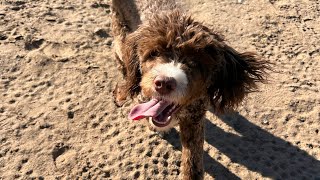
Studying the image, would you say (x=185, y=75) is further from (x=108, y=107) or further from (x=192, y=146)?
(x=108, y=107)

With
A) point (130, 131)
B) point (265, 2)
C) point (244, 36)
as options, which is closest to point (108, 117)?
point (130, 131)

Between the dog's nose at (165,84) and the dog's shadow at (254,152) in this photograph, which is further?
the dog's shadow at (254,152)

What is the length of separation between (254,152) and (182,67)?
5.20 feet

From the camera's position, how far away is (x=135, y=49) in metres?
3.41

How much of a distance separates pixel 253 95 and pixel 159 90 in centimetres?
203

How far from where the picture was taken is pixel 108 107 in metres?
4.43

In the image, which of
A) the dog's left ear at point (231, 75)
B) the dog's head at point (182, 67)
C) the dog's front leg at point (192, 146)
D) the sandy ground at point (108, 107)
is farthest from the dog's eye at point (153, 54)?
the sandy ground at point (108, 107)

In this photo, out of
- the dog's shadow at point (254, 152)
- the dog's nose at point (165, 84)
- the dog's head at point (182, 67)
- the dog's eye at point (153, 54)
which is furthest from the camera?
the dog's shadow at point (254, 152)

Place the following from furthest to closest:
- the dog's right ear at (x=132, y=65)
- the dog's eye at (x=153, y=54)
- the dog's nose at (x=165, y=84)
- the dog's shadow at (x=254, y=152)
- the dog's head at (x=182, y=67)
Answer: the dog's shadow at (x=254, y=152)
the dog's right ear at (x=132, y=65)
the dog's eye at (x=153, y=54)
the dog's head at (x=182, y=67)
the dog's nose at (x=165, y=84)

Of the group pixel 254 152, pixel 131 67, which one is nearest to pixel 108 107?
pixel 131 67

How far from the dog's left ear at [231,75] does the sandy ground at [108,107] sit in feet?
2.64

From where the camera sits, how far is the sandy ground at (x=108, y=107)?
396 centimetres

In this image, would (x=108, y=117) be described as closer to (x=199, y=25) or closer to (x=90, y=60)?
(x=90, y=60)

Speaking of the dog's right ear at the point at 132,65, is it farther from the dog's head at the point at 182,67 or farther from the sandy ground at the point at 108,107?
the sandy ground at the point at 108,107
